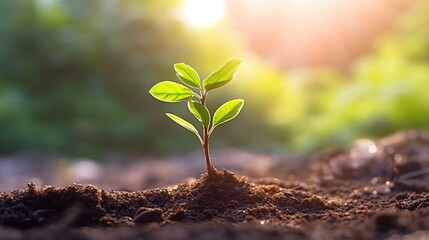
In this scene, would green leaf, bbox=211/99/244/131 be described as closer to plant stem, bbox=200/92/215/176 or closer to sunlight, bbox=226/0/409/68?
plant stem, bbox=200/92/215/176

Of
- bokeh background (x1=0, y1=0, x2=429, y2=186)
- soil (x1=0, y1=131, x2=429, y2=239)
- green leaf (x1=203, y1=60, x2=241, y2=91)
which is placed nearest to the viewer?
soil (x1=0, y1=131, x2=429, y2=239)

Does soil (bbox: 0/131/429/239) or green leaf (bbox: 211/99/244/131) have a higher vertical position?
green leaf (bbox: 211/99/244/131)

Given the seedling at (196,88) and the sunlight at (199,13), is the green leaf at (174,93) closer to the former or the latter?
the seedling at (196,88)

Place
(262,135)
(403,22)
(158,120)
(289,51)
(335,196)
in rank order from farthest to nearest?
(289,51), (403,22), (262,135), (158,120), (335,196)

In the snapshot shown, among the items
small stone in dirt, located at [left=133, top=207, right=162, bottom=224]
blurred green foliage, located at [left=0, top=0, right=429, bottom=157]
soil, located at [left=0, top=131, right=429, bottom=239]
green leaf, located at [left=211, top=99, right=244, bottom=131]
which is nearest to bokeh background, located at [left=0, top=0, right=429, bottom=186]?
blurred green foliage, located at [left=0, top=0, right=429, bottom=157]

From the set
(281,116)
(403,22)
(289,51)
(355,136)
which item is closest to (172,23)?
(281,116)

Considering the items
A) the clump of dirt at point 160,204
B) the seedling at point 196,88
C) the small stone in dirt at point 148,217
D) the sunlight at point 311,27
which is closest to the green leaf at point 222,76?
the seedling at point 196,88

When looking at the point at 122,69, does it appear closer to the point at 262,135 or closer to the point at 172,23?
the point at 172,23
